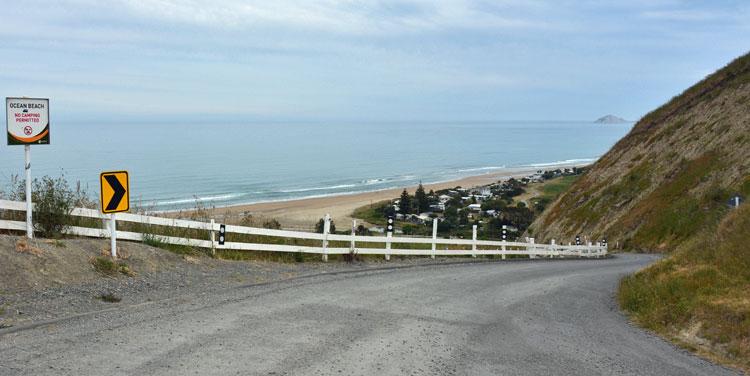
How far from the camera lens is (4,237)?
10445 mm

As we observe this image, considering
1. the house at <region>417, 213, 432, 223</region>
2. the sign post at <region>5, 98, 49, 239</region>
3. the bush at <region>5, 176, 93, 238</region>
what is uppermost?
the sign post at <region>5, 98, 49, 239</region>

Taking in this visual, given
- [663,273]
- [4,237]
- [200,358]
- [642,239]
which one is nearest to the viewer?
[200,358]

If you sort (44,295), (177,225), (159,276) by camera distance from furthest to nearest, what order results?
(177,225) → (159,276) → (44,295)

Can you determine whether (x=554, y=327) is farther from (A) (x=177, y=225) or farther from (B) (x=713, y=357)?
(A) (x=177, y=225)

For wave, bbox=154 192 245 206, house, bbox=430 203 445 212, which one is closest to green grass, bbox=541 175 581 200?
house, bbox=430 203 445 212

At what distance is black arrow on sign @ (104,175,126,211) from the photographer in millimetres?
11805

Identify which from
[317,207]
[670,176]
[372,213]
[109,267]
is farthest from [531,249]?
[317,207]

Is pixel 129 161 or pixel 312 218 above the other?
pixel 129 161

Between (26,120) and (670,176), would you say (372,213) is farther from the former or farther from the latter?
(26,120)

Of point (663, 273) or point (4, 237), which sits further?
point (663, 273)

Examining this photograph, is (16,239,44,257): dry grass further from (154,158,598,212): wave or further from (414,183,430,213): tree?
(414,183,430,213): tree

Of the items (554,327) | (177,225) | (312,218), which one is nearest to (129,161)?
(312,218)

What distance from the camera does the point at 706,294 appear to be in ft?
35.1

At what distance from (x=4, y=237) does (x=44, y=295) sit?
1931 millimetres
